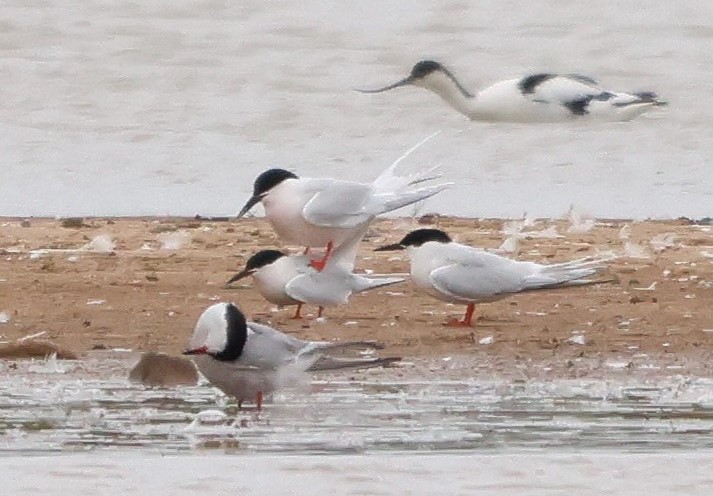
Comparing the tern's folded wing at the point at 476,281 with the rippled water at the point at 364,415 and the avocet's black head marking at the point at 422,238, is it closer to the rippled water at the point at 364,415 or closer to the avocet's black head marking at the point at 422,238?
the avocet's black head marking at the point at 422,238

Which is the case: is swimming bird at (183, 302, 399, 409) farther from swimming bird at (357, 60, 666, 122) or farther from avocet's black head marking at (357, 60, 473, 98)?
avocet's black head marking at (357, 60, 473, 98)

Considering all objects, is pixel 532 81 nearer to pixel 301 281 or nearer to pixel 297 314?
pixel 297 314

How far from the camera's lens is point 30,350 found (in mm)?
8094

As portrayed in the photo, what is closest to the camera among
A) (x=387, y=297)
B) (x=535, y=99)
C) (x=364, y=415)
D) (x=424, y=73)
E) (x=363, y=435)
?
(x=363, y=435)

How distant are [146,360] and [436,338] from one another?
4.85ft

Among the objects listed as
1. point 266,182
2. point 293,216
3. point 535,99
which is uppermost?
point 266,182

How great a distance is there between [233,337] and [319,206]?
2.36 m

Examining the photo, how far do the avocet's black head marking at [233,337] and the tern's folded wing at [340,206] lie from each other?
2.24 meters

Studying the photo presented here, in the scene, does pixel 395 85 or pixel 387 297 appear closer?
pixel 387 297

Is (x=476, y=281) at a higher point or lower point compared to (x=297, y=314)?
higher

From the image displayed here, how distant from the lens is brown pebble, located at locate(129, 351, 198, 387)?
25.0ft

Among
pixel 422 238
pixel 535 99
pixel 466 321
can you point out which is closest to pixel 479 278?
pixel 466 321

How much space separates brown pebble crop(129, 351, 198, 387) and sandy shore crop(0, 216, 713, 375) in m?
0.65

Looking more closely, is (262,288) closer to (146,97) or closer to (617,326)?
(617,326)
